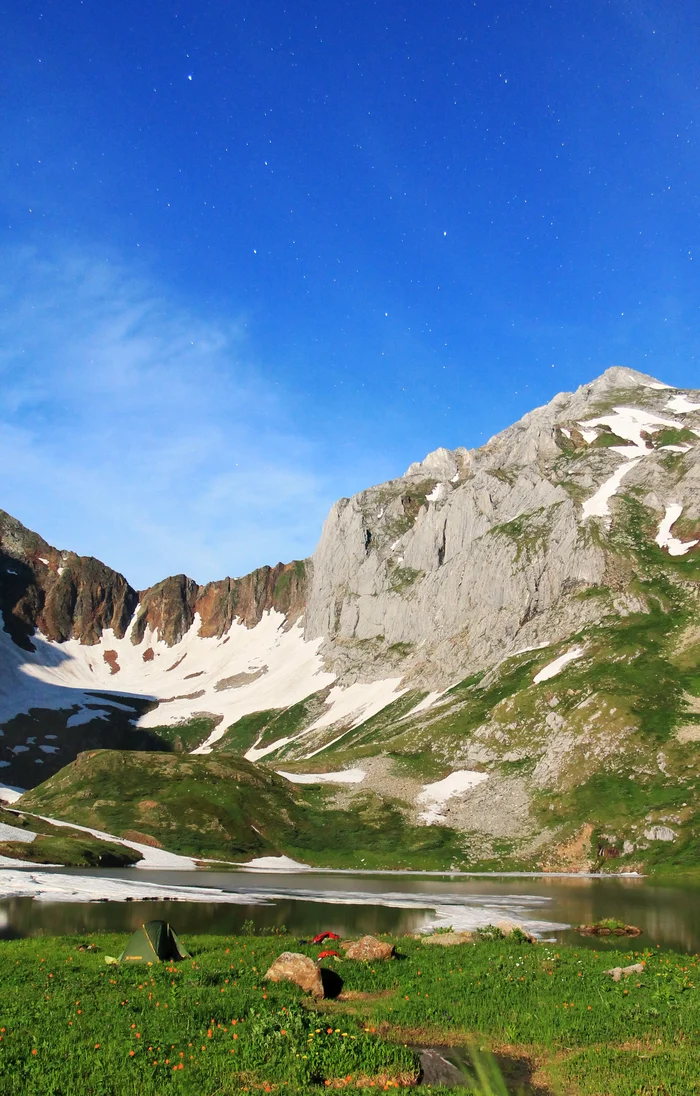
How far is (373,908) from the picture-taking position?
189ft

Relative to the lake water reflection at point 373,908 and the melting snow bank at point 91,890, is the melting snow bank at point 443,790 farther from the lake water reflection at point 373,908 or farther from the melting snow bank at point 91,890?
the melting snow bank at point 91,890

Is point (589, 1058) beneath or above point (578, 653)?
beneath

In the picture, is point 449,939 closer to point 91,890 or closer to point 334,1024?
point 334,1024

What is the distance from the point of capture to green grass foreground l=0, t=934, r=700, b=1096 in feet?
54.5

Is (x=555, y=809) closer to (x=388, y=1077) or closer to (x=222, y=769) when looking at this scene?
(x=222, y=769)

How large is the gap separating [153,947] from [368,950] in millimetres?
8949

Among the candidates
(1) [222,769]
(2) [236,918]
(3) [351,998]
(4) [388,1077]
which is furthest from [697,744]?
(4) [388,1077]

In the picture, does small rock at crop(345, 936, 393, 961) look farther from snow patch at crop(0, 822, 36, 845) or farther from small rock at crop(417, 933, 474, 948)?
snow patch at crop(0, 822, 36, 845)

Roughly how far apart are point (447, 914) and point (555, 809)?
76.0m

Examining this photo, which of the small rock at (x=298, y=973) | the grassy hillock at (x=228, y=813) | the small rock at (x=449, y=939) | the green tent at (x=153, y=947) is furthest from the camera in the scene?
the grassy hillock at (x=228, y=813)

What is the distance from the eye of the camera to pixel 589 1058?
18797 millimetres

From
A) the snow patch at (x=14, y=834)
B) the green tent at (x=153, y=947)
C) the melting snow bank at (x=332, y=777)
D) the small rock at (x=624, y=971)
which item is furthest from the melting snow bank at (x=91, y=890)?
the melting snow bank at (x=332, y=777)

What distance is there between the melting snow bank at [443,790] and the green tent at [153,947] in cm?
10756

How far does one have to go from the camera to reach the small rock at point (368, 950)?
3127cm
